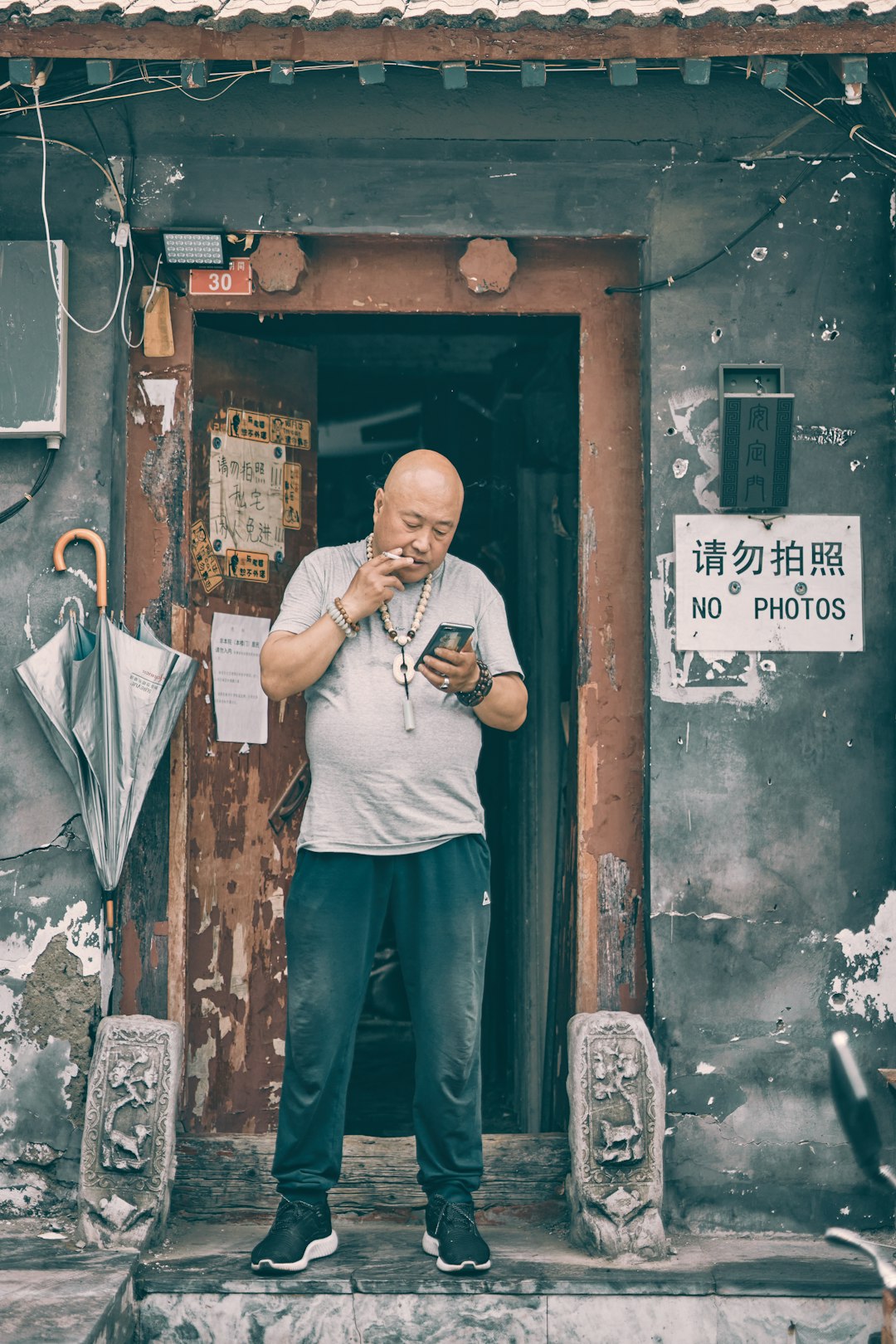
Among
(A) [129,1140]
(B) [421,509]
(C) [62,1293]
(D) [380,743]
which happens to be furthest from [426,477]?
(C) [62,1293]

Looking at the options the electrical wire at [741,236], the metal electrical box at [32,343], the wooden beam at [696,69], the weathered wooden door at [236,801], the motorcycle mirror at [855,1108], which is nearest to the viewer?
the motorcycle mirror at [855,1108]

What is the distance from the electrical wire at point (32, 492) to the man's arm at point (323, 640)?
3.78 feet

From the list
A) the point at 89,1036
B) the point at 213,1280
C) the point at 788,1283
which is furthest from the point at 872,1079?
the point at 89,1036

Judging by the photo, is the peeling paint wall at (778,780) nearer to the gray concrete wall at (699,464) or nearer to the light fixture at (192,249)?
the gray concrete wall at (699,464)

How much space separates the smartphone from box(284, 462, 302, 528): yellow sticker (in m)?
1.47

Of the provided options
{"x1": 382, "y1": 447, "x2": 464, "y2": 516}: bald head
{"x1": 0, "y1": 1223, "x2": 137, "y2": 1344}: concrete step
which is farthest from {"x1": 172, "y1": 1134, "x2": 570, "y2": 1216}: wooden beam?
{"x1": 382, "y1": 447, "x2": 464, "y2": 516}: bald head

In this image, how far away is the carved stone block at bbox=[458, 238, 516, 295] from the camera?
5293 mm

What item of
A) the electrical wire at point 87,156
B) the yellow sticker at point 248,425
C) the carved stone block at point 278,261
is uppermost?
the electrical wire at point 87,156

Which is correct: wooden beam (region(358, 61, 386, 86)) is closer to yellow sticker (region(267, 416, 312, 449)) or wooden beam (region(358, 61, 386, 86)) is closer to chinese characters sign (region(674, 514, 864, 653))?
yellow sticker (region(267, 416, 312, 449))

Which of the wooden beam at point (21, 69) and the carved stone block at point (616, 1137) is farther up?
the wooden beam at point (21, 69)

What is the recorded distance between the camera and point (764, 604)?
5133 mm

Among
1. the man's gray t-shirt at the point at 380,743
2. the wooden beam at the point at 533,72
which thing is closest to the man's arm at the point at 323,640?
the man's gray t-shirt at the point at 380,743

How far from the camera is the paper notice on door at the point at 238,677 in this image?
216 inches

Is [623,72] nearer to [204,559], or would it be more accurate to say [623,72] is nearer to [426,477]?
[426,477]
